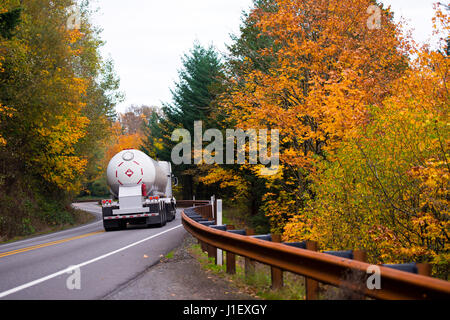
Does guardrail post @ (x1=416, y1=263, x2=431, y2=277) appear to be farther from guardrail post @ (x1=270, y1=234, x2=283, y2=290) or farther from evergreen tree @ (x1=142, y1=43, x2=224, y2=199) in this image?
evergreen tree @ (x1=142, y1=43, x2=224, y2=199)

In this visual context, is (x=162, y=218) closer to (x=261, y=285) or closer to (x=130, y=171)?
(x=130, y=171)

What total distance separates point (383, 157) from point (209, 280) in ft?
14.1

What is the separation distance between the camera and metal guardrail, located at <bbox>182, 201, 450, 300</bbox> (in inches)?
128

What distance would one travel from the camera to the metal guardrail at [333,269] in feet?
10.7

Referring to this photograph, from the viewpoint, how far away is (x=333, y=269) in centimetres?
425

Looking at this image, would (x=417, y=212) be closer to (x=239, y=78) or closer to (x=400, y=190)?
(x=400, y=190)

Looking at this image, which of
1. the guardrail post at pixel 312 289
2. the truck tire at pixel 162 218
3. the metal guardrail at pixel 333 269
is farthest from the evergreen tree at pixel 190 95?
the guardrail post at pixel 312 289

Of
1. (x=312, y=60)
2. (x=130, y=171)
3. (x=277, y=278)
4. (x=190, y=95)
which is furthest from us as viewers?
(x=190, y=95)

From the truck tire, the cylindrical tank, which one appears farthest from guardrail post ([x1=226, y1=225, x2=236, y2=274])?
the truck tire

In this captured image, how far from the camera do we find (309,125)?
1597 cm

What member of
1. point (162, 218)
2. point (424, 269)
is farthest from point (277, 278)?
point (162, 218)

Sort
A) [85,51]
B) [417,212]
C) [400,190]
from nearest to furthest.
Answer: [417,212], [400,190], [85,51]
